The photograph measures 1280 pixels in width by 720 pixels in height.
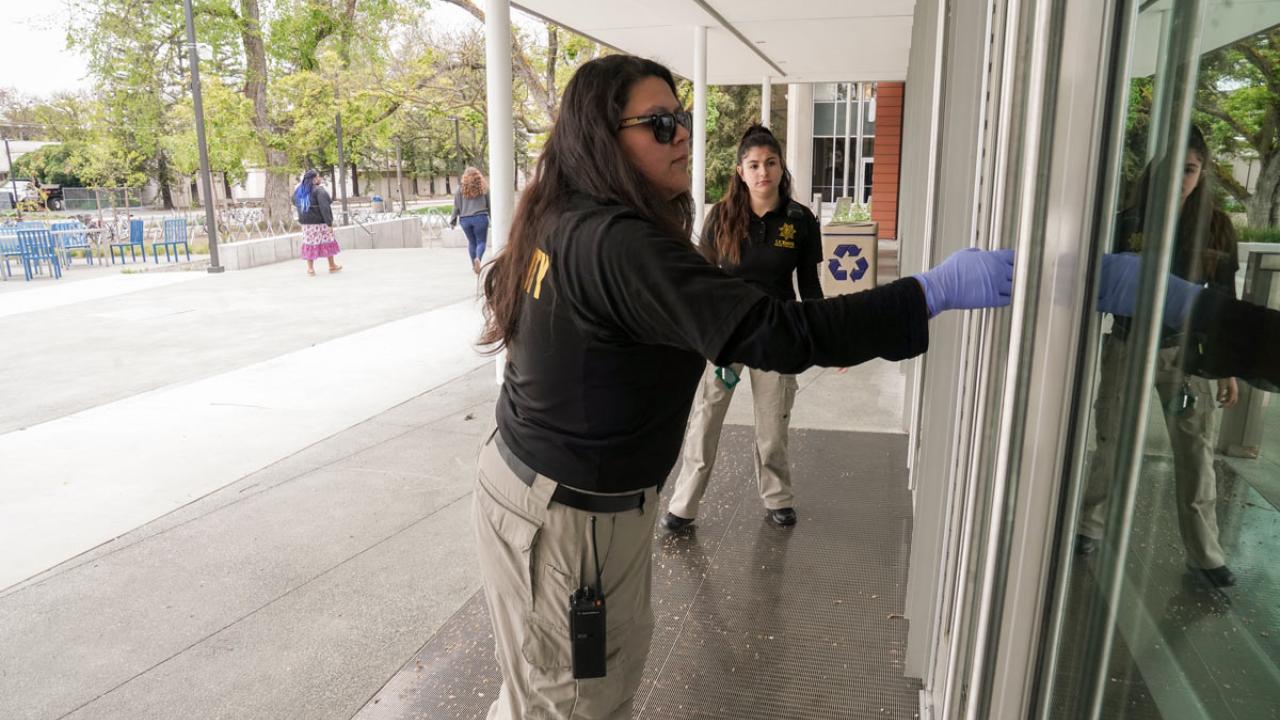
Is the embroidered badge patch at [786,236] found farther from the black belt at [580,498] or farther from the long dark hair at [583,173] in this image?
the black belt at [580,498]

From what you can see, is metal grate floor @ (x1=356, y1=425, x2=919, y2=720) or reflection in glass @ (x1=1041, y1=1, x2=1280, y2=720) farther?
metal grate floor @ (x1=356, y1=425, x2=919, y2=720)

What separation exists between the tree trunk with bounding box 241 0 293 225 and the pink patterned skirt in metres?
10.7

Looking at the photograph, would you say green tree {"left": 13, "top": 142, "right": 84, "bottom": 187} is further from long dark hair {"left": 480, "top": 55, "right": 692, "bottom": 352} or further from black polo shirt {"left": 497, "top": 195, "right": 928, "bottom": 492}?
black polo shirt {"left": 497, "top": 195, "right": 928, "bottom": 492}

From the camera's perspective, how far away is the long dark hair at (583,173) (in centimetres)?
190

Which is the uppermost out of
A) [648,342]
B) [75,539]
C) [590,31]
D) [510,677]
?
[590,31]

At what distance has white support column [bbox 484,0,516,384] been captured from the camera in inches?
225

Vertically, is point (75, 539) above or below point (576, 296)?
below

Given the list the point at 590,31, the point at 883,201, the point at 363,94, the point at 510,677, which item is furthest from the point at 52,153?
the point at 510,677

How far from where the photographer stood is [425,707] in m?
3.04

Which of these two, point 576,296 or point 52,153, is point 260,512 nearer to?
point 576,296

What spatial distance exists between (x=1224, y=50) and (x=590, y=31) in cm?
838

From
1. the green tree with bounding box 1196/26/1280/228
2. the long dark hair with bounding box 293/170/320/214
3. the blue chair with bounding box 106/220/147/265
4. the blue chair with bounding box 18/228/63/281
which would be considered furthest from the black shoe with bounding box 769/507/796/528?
the blue chair with bounding box 106/220/147/265

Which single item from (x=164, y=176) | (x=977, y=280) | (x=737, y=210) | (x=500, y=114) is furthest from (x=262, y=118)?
(x=977, y=280)

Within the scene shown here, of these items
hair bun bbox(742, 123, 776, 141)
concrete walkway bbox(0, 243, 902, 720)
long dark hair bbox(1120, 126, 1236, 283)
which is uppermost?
hair bun bbox(742, 123, 776, 141)
